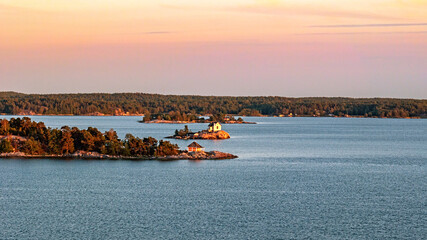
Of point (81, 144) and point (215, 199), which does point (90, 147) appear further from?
point (215, 199)

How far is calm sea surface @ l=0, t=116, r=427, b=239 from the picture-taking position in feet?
128

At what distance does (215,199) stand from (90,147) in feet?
109

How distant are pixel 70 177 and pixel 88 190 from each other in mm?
8219

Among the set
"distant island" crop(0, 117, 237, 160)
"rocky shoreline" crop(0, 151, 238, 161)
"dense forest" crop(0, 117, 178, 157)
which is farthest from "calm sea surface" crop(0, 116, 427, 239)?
"dense forest" crop(0, 117, 178, 157)

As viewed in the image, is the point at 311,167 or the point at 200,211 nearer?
the point at 200,211

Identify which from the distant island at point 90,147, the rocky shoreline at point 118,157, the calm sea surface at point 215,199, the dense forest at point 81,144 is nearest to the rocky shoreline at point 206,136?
the dense forest at point 81,144

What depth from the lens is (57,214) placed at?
43.2 metres

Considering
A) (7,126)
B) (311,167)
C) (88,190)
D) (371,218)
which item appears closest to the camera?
(371,218)

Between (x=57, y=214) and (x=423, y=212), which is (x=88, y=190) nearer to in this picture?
(x=57, y=214)

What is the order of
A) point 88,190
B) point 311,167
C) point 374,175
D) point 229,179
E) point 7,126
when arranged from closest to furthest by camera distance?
point 88,190 < point 229,179 < point 374,175 < point 311,167 < point 7,126

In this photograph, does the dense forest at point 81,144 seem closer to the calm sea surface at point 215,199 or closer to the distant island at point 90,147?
the distant island at point 90,147

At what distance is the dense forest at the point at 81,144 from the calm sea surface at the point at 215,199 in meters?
4.05

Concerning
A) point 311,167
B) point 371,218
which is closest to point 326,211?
point 371,218

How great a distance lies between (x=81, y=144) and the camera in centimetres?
8019
